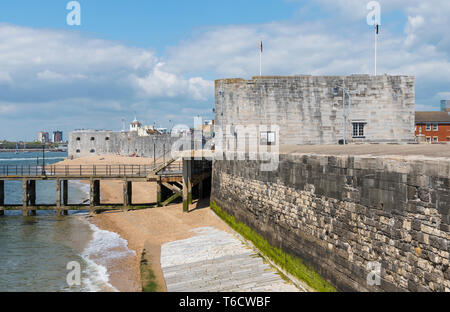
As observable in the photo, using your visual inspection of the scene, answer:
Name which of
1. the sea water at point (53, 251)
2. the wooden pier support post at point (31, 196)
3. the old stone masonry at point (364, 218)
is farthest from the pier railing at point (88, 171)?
the old stone masonry at point (364, 218)

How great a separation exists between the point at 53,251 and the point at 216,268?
9747mm

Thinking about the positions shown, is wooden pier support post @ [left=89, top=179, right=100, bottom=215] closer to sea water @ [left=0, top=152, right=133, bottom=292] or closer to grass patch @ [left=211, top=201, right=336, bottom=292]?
sea water @ [left=0, top=152, right=133, bottom=292]

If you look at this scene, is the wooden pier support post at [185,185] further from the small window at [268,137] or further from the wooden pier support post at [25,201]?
the wooden pier support post at [25,201]

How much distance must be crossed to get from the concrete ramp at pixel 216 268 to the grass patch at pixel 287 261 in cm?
38

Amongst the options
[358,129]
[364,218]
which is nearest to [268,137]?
[358,129]

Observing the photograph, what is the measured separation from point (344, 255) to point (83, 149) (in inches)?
3307

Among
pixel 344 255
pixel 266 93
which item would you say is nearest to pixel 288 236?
pixel 344 255

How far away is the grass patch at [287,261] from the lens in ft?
37.0

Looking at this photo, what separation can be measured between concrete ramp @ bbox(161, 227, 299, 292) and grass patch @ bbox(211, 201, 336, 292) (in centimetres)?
38

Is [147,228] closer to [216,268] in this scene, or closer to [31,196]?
[216,268]

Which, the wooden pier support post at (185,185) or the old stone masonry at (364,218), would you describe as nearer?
the old stone masonry at (364,218)

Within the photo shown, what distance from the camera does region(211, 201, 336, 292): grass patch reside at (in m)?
11.3

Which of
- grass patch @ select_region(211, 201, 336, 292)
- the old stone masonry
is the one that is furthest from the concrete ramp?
the old stone masonry

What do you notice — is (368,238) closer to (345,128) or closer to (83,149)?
(345,128)
